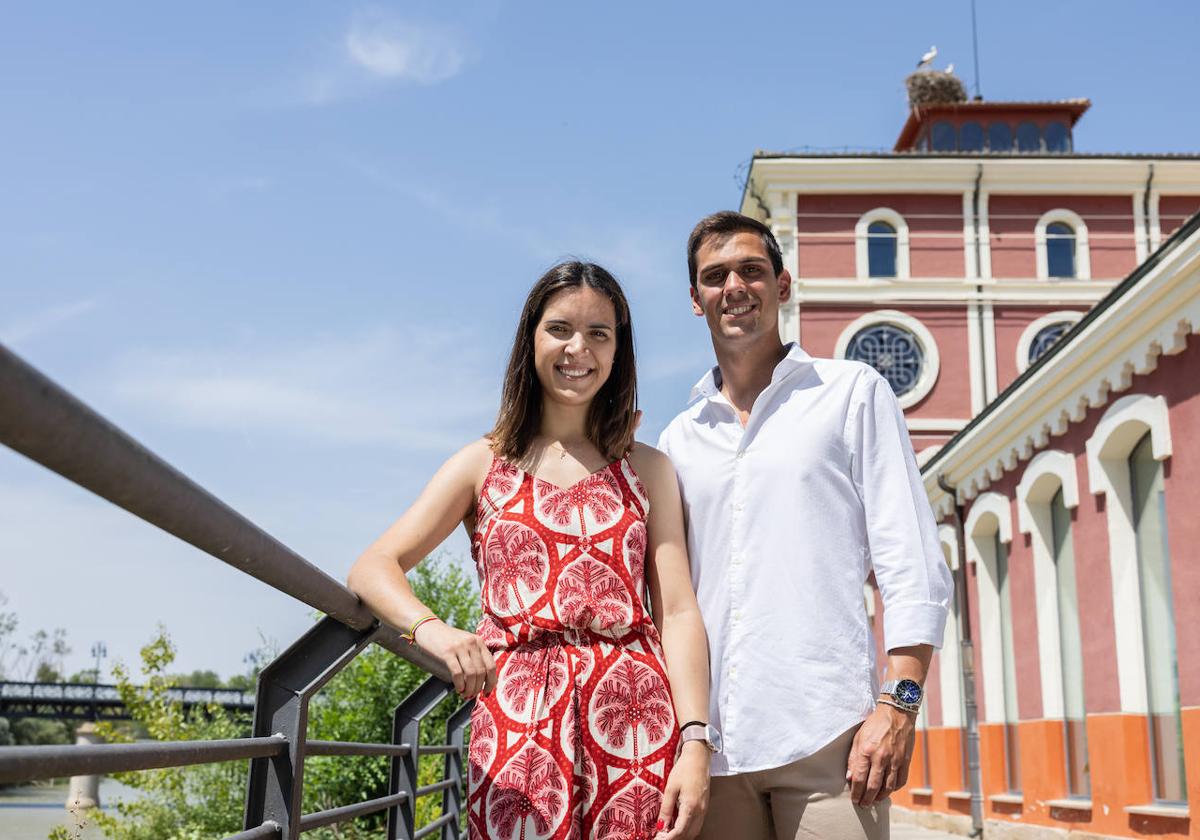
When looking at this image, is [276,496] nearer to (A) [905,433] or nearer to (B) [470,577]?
(B) [470,577]

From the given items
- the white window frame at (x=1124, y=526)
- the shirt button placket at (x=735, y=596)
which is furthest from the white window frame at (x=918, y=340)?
the shirt button placket at (x=735, y=596)

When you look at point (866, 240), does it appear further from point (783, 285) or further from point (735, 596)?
point (735, 596)

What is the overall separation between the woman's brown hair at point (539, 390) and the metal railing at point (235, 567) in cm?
45

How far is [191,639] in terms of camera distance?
58.7 ft

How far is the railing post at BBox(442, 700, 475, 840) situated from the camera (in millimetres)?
5594

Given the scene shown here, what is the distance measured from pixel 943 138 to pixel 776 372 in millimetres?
30007

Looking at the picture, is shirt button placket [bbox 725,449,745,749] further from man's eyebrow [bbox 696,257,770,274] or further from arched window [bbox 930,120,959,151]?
arched window [bbox 930,120,959,151]

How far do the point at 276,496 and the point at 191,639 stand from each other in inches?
380

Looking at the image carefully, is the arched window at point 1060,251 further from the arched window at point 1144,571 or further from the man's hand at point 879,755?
the man's hand at point 879,755

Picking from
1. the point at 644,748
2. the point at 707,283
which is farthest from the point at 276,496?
the point at 644,748

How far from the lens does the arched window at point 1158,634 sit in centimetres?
1081

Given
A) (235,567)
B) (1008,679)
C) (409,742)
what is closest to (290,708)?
(235,567)

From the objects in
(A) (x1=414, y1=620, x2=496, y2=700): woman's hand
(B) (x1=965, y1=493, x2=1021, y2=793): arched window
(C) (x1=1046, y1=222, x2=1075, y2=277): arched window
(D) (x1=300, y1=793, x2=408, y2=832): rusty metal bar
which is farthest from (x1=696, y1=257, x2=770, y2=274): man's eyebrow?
(C) (x1=1046, y1=222, x2=1075, y2=277): arched window

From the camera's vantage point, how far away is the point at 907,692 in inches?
106
